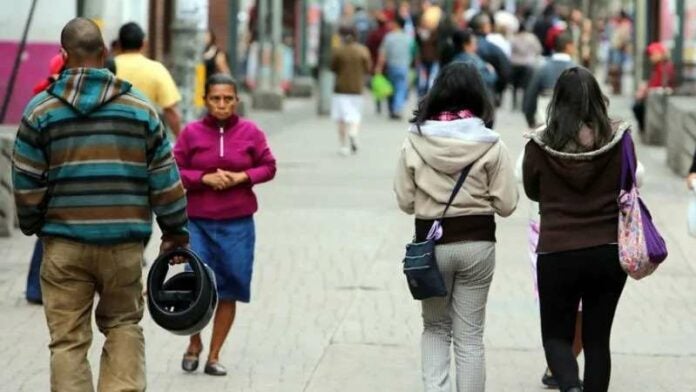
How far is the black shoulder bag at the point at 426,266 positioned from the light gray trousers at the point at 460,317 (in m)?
0.06

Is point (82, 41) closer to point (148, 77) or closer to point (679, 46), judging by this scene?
point (148, 77)

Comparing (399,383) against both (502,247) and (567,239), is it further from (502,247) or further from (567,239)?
(502,247)

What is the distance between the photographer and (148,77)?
458 inches

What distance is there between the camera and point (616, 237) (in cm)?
737

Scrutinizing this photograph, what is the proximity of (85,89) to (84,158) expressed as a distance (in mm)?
253

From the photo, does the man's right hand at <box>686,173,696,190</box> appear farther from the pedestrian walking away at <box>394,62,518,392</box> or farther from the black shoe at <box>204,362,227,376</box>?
the black shoe at <box>204,362,227,376</box>

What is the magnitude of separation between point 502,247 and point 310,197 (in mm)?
3611

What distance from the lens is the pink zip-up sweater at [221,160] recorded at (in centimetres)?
877

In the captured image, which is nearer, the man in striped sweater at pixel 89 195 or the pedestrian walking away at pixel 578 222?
the man in striped sweater at pixel 89 195

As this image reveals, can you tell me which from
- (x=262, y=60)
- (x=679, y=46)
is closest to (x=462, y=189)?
(x=679, y=46)

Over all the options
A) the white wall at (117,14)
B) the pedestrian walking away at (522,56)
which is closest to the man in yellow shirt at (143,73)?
the white wall at (117,14)

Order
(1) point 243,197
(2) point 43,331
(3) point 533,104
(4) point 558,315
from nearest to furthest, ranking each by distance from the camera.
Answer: (4) point 558,315 < (1) point 243,197 < (2) point 43,331 < (3) point 533,104

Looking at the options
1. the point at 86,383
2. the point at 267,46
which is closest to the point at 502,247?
the point at 86,383

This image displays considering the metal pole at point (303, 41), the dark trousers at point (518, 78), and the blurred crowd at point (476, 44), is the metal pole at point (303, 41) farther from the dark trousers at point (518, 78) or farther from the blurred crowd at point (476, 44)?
the dark trousers at point (518, 78)
